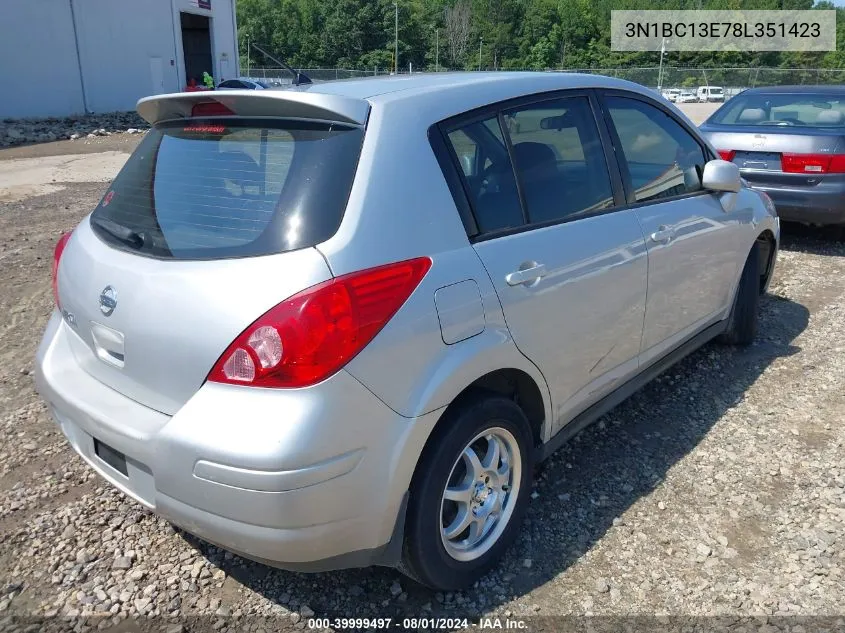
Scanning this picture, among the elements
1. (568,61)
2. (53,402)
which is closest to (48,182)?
(53,402)

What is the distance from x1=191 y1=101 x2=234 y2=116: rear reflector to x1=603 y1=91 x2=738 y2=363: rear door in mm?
1819

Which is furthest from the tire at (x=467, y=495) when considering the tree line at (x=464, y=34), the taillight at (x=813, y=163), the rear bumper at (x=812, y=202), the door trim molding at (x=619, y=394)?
the tree line at (x=464, y=34)

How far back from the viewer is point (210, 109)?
259cm

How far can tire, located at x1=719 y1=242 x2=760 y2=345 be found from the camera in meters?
4.55

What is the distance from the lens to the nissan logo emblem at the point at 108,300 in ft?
7.65

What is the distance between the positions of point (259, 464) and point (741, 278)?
3679mm

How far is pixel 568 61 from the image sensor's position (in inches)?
3706

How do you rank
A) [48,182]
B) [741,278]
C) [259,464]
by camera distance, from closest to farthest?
[259,464] → [741,278] → [48,182]

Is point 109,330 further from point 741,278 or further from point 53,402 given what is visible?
point 741,278

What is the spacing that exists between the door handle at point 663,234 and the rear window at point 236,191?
1.71 metres

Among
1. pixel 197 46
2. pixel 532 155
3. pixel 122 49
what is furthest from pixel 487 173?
pixel 197 46

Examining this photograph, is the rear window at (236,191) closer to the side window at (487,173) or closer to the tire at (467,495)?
the side window at (487,173)

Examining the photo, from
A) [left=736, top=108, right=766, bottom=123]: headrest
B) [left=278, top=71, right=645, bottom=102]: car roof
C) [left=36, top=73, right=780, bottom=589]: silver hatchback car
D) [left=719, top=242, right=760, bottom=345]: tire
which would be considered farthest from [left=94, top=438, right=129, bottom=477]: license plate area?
[left=736, top=108, right=766, bottom=123]: headrest

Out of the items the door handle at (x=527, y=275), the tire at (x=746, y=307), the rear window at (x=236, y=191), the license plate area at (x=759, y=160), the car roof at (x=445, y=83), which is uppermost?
the car roof at (x=445, y=83)
